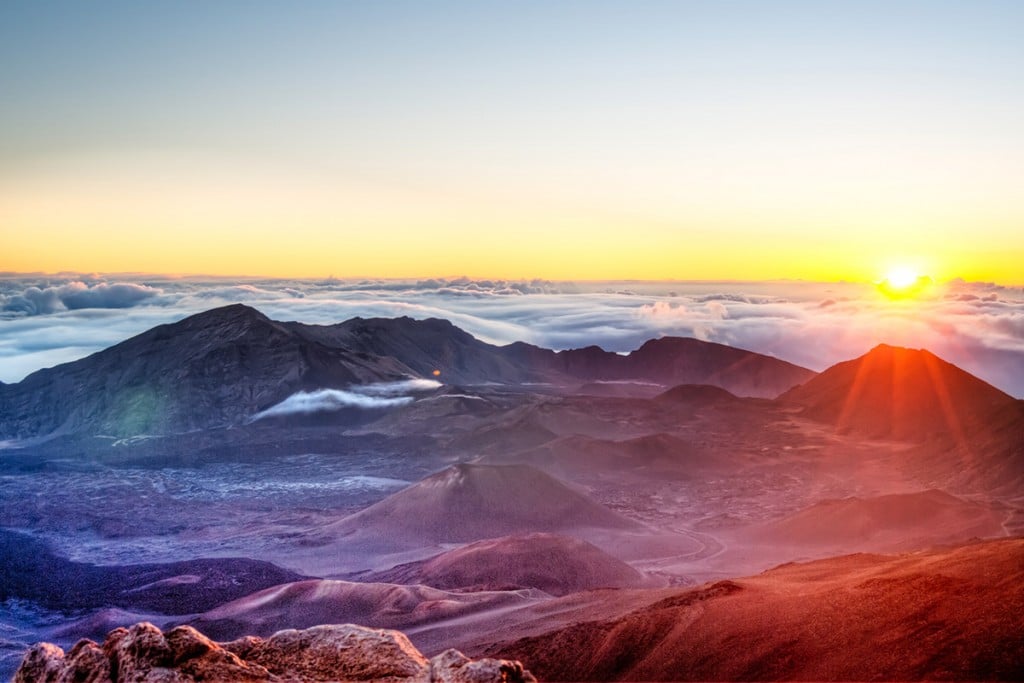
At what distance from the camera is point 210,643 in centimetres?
934

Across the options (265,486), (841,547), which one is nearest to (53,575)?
(265,486)

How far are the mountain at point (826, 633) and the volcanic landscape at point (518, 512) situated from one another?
0.27ft

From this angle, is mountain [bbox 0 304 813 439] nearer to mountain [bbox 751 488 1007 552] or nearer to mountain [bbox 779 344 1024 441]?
mountain [bbox 779 344 1024 441]

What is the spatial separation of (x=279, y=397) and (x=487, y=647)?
133097 millimetres

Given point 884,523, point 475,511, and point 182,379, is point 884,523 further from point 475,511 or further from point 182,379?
point 182,379

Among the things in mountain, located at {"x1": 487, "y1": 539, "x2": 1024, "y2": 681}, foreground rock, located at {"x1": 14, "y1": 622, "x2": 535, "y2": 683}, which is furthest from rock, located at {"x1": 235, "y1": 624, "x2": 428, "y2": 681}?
mountain, located at {"x1": 487, "y1": 539, "x2": 1024, "y2": 681}

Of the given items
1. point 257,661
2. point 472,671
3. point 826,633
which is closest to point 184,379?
point 826,633

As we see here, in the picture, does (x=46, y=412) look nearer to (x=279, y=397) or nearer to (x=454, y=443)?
(x=279, y=397)

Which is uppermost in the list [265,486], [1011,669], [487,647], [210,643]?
[210,643]

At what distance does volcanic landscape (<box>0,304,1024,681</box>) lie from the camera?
870 inches

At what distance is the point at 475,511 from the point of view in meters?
73.9

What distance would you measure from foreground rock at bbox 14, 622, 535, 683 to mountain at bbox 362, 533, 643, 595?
38.9 m

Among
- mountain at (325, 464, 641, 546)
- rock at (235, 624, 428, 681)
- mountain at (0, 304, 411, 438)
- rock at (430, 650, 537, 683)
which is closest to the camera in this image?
rock at (430, 650, 537, 683)

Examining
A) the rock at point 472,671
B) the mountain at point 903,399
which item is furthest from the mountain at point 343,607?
the mountain at point 903,399
